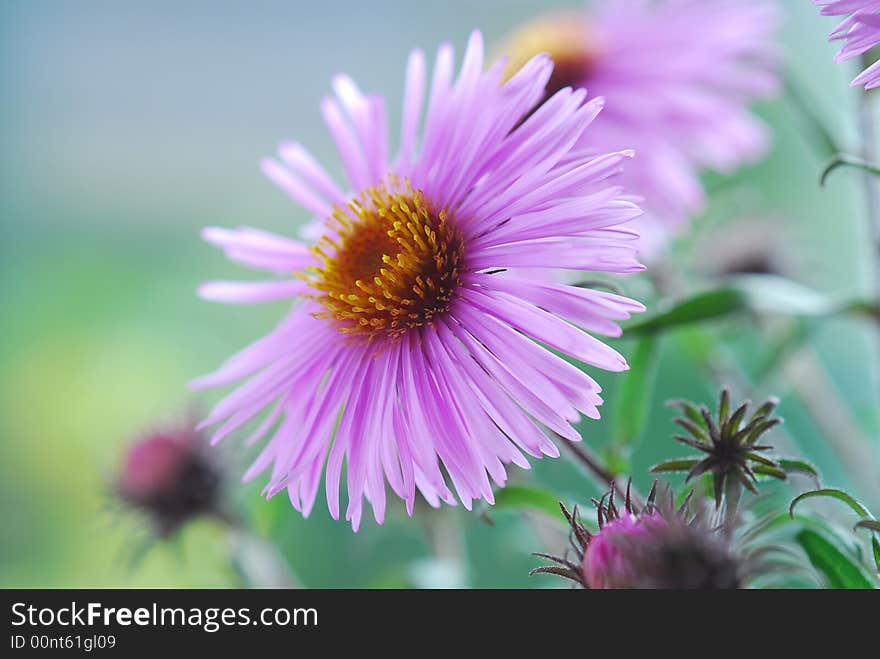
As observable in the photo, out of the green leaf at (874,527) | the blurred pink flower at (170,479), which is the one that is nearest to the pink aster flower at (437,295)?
the green leaf at (874,527)

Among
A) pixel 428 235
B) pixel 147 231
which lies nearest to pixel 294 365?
pixel 428 235

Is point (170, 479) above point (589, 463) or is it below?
above

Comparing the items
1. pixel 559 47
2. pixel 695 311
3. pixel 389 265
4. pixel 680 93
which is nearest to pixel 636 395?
pixel 695 311

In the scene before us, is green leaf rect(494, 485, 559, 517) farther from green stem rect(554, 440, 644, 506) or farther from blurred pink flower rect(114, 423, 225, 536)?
blurred pink flower rect(114, 423, 225, 536)

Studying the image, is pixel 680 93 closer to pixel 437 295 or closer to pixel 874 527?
pixel 437 295

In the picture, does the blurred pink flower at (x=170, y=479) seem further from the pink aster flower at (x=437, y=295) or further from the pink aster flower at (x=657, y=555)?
the pink aster flower at (x=657, y=555)
